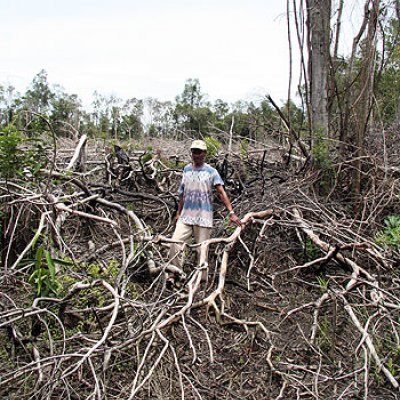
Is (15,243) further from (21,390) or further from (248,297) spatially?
(248,297)

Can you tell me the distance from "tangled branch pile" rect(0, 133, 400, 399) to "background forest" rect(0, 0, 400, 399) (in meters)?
0.02

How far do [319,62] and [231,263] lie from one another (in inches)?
125

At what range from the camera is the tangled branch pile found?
2.72 metres

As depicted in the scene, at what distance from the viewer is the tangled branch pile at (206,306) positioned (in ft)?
8.91

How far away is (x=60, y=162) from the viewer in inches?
237

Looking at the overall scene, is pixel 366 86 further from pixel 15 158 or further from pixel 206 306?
pixel 15 158

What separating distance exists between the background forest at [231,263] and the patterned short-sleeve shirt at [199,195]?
343mm

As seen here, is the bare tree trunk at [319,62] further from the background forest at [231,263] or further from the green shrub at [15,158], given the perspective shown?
the green shrub at [15,158]

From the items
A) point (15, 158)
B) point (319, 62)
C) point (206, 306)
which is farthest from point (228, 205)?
point (319, 62)

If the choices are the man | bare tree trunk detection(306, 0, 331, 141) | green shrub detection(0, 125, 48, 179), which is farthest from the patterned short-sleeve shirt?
bare tree trunk detection(306, 0, 331, 141)

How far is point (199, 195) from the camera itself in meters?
4.00

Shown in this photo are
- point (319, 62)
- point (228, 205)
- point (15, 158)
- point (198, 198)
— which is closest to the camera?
point (15, 158)

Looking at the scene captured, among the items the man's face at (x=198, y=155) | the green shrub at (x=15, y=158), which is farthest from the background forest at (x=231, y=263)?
the man's face at (x=198, y=155)

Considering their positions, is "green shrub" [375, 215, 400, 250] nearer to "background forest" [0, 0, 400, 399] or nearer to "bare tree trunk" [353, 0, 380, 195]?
"background forest" [0, 0, 400, 399]
